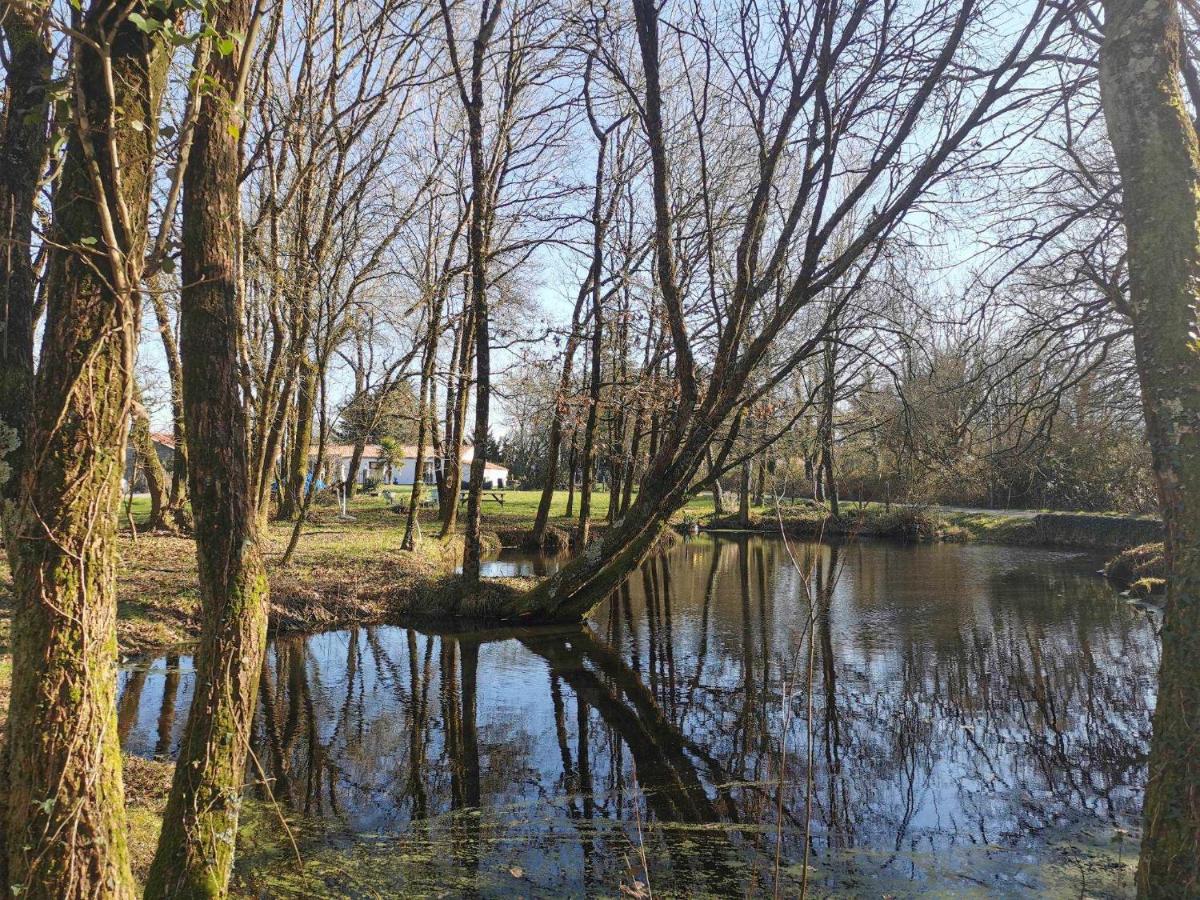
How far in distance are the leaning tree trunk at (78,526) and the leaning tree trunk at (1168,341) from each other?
3654mm

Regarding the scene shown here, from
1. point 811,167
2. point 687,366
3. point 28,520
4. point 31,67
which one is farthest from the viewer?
point 687,366

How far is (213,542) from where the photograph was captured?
10.4ft

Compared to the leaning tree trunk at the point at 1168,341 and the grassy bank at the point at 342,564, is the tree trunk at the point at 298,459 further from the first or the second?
the leaning tree trunk at the point at 1168,341

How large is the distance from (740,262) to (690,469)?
8.94 ft

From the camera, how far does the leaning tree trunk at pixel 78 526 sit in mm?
2518

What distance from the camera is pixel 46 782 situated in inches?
99.3

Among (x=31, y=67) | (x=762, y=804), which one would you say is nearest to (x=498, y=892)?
(x=762, y=804)

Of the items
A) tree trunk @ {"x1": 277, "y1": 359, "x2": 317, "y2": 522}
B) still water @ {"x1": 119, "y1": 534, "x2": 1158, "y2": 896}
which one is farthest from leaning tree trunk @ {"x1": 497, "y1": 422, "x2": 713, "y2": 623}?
tree trunk @ {"x1": 277, "y1": 359, "x2": 317, "y2": 522}

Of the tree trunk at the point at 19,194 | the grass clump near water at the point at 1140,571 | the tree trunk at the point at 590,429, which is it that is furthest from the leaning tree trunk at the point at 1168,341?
the grass clump near water at the point at 1140,571

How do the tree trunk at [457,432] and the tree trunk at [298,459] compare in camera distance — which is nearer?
the tree trunk at [457,432]

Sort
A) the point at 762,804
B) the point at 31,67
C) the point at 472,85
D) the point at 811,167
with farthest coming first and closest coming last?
the point at 472,85
the point at 811,167
the point at 762,804
the point at 31,67

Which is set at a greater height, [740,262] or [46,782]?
[740,262]

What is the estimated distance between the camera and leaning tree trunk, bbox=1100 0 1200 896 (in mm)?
2840

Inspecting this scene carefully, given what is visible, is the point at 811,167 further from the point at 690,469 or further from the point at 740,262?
the point at 690,469
